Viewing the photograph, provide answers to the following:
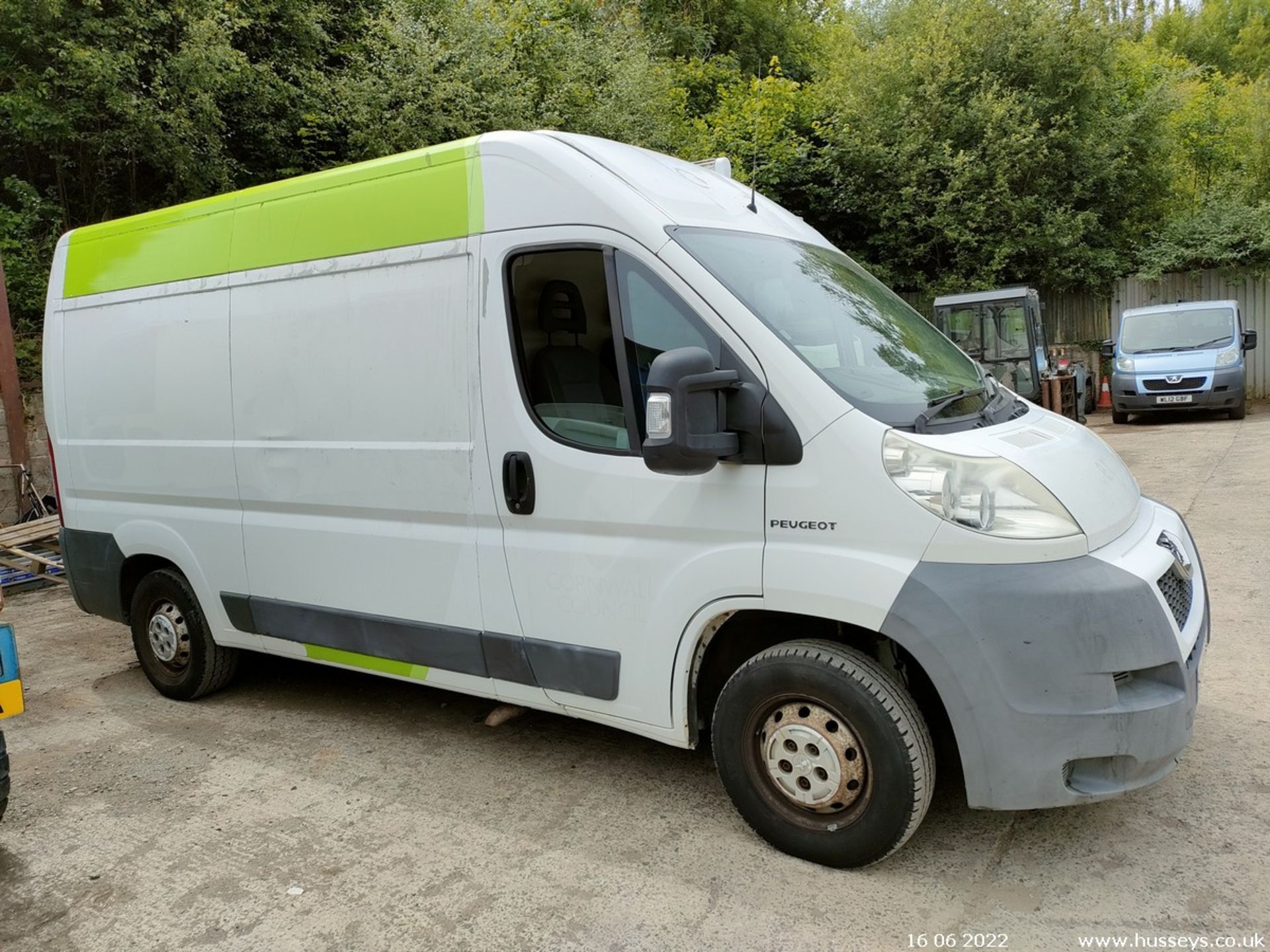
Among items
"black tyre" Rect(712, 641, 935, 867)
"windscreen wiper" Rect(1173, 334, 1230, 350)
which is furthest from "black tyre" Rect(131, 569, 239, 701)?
"windscreen wiper" Rect(1173, 334, 1230, 350)

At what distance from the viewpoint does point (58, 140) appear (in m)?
10.3

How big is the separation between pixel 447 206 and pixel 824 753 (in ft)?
8.00

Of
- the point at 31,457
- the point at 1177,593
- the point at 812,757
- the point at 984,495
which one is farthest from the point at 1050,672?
the point at 31,457

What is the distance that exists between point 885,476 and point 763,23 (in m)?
27.6

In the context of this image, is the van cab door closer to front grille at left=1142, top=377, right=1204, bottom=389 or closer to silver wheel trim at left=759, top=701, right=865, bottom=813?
silver wheel trim at left=759, top=701, right=865, bottom=813

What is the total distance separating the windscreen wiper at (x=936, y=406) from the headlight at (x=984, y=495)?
0.13 m

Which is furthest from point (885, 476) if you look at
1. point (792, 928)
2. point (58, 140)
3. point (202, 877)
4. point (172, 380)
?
point (58, 140)

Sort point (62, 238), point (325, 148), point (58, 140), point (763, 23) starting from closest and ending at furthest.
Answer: point (62, 238)
point (58, 140)
point (325, 148)
point (763, 23)

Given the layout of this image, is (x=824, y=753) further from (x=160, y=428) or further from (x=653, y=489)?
(x=160, y=428)

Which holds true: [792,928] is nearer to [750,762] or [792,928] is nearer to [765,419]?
[750,762]

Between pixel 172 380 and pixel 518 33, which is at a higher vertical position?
pixel 518 33

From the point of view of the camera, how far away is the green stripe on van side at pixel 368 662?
4012 mm

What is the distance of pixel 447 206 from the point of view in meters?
3.73

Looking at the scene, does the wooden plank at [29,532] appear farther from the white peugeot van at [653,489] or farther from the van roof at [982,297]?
the van roof at [982,297]
